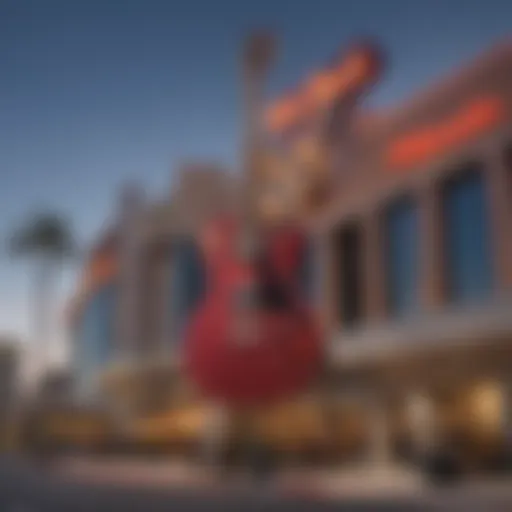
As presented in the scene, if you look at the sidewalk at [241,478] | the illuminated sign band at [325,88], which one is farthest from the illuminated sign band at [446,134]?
the sidewalk at [241,478]

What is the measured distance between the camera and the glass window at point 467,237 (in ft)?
17.6

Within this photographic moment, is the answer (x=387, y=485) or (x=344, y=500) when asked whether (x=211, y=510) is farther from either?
(x=387, y=485)

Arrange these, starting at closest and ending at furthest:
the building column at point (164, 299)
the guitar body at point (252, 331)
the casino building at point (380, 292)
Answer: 1. the casino building at point (380, 292)
2. the building column at point (164, 299)
3. the guitar body at point (252, 331)

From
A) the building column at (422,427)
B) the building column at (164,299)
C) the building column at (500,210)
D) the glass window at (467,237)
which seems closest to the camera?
the building column at (164,299)

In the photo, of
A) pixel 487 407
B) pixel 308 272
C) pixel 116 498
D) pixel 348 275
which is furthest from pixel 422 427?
pixel 116 498

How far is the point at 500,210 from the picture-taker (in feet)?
18.0

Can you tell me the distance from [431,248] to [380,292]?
46 centimetres

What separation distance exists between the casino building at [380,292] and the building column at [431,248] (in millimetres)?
12

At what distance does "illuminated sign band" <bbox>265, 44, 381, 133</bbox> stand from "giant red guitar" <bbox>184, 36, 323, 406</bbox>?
211 millimetres

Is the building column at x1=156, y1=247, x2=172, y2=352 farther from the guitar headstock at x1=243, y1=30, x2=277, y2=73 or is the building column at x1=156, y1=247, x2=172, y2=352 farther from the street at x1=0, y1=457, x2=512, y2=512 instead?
the guitar headstock at x1=243, y1=30, x2=277, y2=73

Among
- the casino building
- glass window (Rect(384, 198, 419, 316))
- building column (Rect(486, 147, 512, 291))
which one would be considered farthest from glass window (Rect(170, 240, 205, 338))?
building column (Rect(486, 147, 512, 291))

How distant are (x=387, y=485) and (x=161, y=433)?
5.21ft

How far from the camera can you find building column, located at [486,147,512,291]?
17.0ft

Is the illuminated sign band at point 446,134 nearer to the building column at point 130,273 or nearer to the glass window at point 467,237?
the glass window at point 467,237
